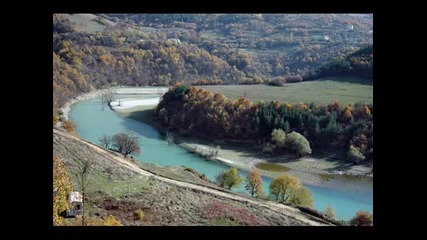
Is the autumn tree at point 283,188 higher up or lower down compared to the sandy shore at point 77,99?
lower down

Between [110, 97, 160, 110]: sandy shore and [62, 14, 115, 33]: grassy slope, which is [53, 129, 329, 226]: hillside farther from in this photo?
[62, 14, 115, 33]: grassy slope

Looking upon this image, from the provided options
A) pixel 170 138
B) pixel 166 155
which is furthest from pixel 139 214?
pixel 170 138

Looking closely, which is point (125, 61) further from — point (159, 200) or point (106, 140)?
point (159, 200)

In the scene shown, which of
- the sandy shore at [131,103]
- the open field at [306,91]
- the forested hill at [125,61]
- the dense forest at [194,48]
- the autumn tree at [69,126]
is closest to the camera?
the autumn tree at [69,126]

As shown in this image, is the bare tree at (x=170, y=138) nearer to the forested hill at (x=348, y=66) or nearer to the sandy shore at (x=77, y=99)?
the sandy shore at (x=77, y=99)

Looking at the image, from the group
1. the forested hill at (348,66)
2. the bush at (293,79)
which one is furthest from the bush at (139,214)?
the bush at (293,79)
